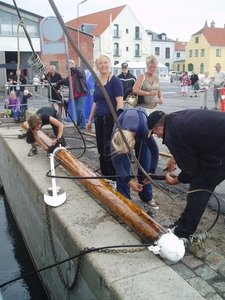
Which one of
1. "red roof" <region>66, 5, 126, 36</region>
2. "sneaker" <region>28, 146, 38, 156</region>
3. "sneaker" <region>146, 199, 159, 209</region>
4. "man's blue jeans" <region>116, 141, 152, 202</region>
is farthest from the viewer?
"red roof" <region>66, 5, 126, 36</region>

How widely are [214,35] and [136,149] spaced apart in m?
77.2

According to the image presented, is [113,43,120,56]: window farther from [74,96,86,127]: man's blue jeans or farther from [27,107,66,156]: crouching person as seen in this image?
[27,107,66,156]: crouching person

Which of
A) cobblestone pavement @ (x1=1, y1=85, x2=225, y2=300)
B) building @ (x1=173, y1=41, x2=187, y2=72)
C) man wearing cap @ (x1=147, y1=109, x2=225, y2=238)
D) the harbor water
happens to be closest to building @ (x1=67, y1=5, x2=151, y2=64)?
building @ (x1=173, y1=41, x2=187, y2=72)

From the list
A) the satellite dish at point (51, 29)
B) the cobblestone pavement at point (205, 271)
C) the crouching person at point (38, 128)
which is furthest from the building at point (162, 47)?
the cobblestone pavement at point (205, 271)

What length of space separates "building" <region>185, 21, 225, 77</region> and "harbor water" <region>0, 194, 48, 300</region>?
6856 centimetres

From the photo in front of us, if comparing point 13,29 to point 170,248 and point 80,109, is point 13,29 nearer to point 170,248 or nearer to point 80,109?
point 80,109

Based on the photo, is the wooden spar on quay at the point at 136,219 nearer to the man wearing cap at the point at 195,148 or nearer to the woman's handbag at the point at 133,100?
the man wearing cap at the point at 195,148

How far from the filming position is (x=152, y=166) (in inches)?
162

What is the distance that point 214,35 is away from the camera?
73.8 m

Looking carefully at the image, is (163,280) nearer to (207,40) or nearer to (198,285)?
(198,285)

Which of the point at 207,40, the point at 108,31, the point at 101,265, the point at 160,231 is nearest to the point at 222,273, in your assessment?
the point at 160,231

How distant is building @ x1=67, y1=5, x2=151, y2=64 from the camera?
5962 centimetres

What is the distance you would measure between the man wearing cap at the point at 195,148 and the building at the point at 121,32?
57.9 meters

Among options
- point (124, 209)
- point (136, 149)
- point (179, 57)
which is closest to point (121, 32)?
point (179, 57)
